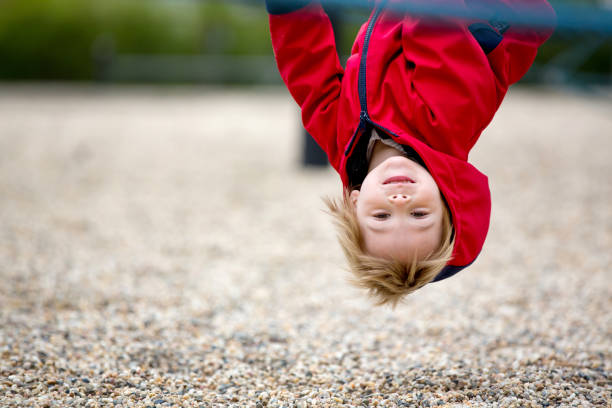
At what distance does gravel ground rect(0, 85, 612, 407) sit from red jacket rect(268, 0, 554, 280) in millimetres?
518

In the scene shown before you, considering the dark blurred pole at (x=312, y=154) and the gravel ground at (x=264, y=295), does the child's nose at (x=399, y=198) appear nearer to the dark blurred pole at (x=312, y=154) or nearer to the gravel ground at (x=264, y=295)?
the gravel ground at (x=264, y=295)

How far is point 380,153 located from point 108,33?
16416 millimetres

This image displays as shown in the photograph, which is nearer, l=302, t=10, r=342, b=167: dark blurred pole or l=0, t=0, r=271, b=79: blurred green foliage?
l=302, t=10, r=342, b=167: dark blurred pole

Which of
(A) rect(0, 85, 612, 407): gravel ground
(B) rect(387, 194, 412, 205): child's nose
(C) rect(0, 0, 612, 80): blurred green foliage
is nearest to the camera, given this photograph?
(B) rect(387, 194, 412, 205): child's nose

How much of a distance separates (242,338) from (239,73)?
14.4 meters

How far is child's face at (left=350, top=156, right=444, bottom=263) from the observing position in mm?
1858

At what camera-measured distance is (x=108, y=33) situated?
16672 millimetres

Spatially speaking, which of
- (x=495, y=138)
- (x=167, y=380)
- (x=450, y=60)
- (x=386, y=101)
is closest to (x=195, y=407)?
(x=167, y=380)

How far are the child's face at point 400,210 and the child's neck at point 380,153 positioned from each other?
47 mm

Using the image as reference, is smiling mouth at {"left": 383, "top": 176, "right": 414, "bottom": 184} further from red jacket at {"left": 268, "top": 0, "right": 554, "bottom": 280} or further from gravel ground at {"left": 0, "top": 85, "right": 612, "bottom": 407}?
gravel ground at {"left": 0, "top": 85, "right": 612, "bottom": 407}

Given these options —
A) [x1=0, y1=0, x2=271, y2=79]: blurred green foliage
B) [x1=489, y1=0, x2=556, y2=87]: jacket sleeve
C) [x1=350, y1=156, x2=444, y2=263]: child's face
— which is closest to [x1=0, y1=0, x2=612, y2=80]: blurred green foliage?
[x1=0, y1=0, x2=271, y2=79]: blurred green foliage

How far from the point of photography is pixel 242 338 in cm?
290

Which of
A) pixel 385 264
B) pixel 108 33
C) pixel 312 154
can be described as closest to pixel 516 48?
pixel 385 264

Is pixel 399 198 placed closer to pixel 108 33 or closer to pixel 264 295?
pixel 264 295
